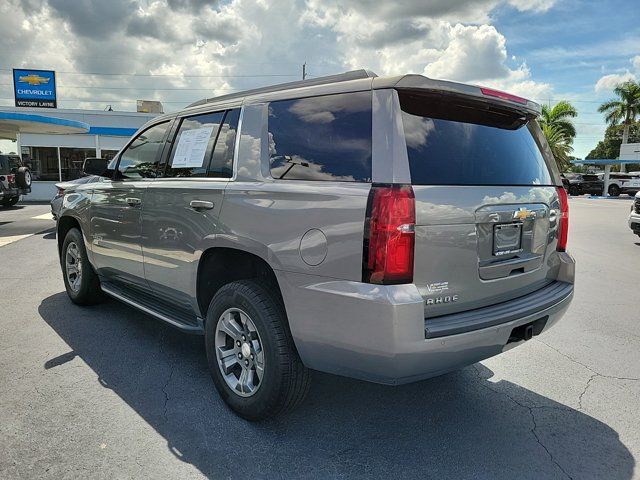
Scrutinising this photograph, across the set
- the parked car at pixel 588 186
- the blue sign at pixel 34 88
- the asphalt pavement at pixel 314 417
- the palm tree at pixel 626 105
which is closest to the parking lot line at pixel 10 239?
the asphalt pavement at pixel 314 417

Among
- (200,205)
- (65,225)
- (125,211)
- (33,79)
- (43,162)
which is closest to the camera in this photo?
(200,205)

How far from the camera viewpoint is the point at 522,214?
9.50ft

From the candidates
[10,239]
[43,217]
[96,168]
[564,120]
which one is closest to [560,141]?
[564,120]

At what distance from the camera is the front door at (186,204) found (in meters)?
3.28

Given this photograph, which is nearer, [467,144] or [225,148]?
[467,144]

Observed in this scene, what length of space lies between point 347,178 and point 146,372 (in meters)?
2.33

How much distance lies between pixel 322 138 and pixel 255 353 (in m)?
1.34

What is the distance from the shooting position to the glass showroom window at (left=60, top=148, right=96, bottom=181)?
80.4ft

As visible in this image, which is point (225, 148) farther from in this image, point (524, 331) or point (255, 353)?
point (524, 331)

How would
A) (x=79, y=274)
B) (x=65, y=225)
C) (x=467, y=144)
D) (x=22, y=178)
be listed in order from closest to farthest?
(x=467, y=144)
(x=79, y=274)
(x=65, y=225)
(x=22, y=178)

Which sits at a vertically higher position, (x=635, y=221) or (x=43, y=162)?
(x=43, y=162)

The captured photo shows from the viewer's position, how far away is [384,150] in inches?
95.5

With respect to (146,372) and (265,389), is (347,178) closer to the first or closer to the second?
(265,389)

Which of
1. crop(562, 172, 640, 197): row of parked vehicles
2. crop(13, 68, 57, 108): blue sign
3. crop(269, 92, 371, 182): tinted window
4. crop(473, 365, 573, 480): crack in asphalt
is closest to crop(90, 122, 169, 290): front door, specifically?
crop(269, 92, 371, 182): tinted window
